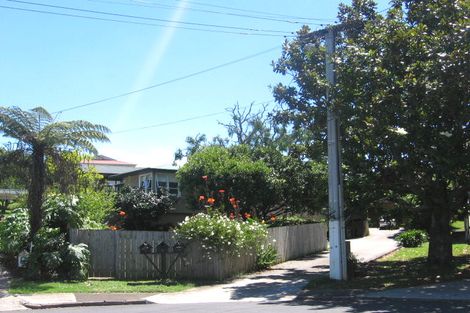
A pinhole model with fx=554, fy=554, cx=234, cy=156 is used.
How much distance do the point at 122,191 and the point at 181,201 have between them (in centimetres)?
358

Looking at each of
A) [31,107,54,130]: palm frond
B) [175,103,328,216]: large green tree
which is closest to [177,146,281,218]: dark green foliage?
[175,103,328,216]: large green tree

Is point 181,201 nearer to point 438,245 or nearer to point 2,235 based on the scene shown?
point 2,235

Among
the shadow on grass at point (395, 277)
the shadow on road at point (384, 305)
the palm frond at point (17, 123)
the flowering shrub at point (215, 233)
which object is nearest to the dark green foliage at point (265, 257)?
the flowering shrub at point (215, 233)

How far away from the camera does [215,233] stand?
16703 mm

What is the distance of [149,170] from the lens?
32219mm

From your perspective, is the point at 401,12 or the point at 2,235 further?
the point at 2,235

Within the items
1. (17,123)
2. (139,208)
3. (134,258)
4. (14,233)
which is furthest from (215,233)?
(139,208)

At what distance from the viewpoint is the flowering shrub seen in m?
16.6

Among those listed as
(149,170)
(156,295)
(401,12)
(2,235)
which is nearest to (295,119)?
(401,12)

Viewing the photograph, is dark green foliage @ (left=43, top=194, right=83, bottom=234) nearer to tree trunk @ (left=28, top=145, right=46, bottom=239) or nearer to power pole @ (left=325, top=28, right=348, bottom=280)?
tree trunk @ (left=28, top=145, right=46, bottom=239)

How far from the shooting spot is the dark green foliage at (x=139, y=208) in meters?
26.2

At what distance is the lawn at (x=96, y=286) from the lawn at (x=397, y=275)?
3921 mm

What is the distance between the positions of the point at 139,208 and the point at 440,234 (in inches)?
564

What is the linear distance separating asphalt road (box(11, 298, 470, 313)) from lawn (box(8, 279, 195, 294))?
209 centimetres
